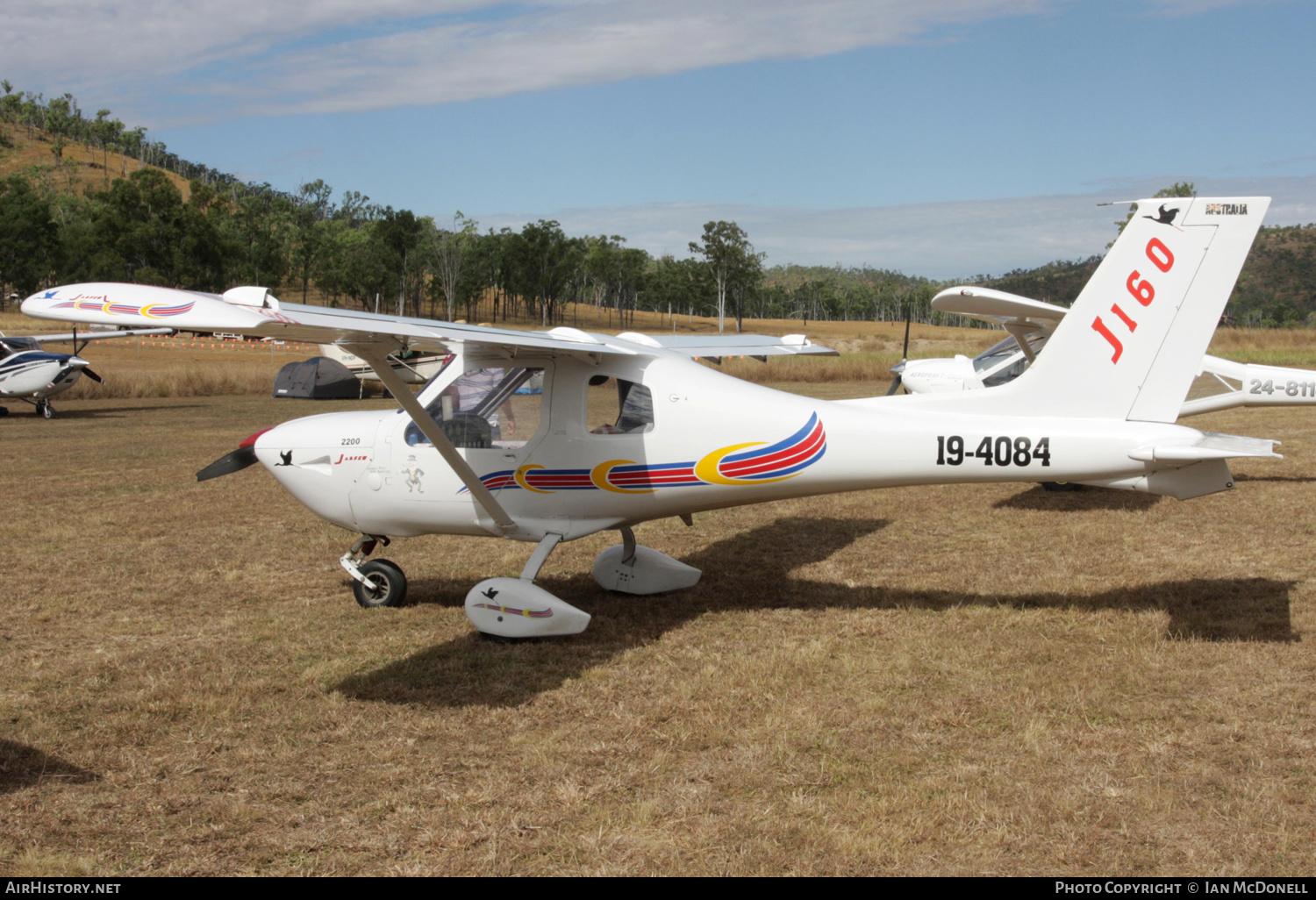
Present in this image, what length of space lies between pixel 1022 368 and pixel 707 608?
25.4 feet

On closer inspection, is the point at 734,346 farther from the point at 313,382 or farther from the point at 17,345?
the point at 17,345

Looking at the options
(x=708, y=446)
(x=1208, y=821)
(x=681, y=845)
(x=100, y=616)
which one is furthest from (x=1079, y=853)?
(x=100, y=616)

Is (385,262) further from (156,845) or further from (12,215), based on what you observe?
(156,845)

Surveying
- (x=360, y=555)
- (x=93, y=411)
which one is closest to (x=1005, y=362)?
(x=360, y=555)

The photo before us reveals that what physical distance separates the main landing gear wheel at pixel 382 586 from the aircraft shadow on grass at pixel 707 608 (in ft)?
1.29

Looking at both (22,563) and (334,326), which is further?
(22,563)

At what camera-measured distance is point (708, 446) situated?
256 inches

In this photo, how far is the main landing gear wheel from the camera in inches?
291

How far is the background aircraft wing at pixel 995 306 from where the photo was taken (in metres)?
10.2

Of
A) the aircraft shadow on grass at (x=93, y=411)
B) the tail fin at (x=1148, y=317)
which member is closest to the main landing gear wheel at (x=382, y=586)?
the tail fin at (x=1148, y=317)

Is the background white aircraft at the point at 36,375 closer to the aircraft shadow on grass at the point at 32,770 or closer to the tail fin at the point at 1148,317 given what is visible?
the aircraft shadow on grass at the point at 32,770

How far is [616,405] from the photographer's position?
6684 mm

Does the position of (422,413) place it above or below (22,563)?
above

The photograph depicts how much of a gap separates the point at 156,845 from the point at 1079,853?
11.8 ft
